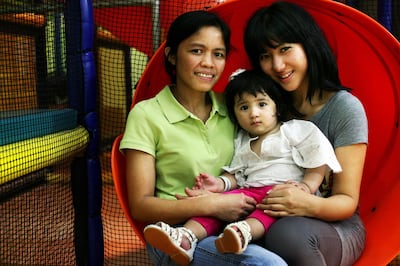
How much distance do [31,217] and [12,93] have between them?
1.69 ft

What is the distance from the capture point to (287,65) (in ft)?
4.56

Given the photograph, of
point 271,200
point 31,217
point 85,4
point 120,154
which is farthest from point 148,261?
point 85,4

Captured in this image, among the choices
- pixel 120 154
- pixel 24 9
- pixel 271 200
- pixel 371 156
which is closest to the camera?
pixel 271 200

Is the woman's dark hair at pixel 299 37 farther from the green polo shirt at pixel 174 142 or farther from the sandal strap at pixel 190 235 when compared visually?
the sandal strap at pixel 190 235

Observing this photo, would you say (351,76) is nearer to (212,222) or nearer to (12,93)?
(212,222)

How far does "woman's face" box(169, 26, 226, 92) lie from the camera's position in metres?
1.35

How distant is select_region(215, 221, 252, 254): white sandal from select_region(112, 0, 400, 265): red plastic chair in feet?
1.38

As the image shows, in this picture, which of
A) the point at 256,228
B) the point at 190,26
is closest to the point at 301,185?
the point at 256,228

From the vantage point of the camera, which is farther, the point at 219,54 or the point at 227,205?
the point at 219,54

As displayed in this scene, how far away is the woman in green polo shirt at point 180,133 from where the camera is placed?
128 centimetres

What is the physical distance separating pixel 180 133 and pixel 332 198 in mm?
464

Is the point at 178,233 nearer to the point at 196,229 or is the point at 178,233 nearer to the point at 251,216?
the point at 196,229

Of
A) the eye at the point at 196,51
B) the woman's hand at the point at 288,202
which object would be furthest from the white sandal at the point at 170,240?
the eye at the point at 196,51

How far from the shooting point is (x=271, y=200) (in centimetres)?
118
